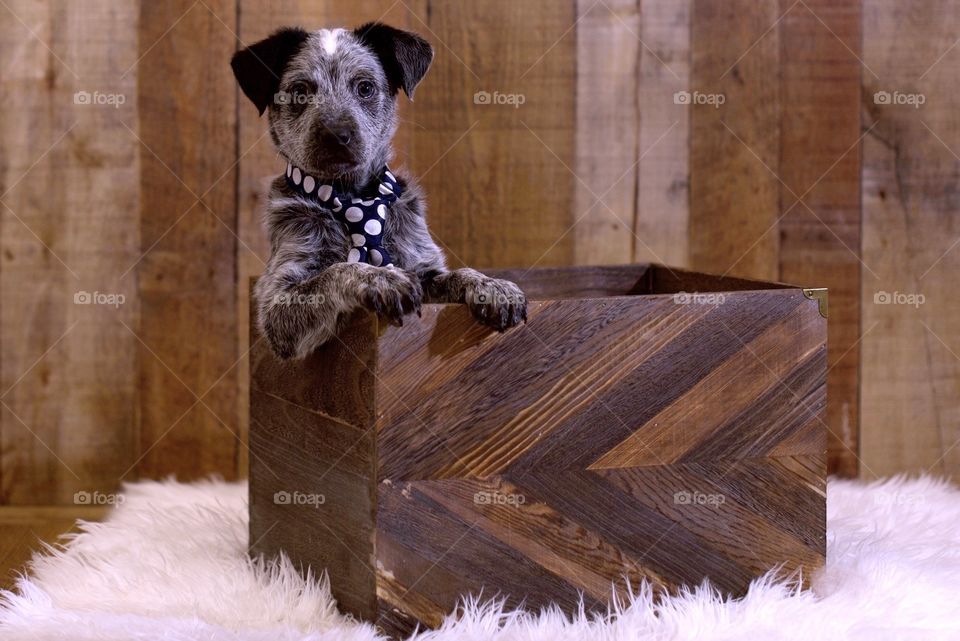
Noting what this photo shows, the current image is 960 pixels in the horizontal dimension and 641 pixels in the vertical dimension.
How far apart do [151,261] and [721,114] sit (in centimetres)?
142

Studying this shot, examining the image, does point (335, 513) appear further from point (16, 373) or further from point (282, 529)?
point (16, 373)

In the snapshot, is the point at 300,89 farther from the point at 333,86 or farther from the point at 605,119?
the point at 605,119

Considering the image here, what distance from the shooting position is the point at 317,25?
2.68m

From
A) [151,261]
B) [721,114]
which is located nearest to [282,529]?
[151,261]

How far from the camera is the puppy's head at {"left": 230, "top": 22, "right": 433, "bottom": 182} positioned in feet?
5.91

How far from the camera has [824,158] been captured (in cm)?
276
